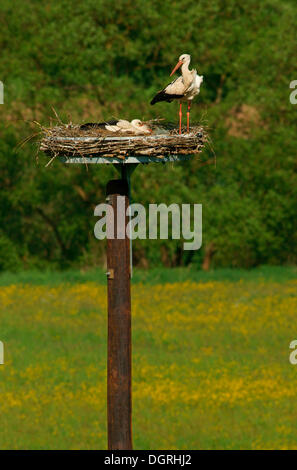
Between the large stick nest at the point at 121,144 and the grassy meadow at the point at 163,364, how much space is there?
6.37 meters

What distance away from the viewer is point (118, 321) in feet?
32.2

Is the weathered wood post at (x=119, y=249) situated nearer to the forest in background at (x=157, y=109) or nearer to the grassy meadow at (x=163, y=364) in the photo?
the grassy meadow at (x=163, y=364)

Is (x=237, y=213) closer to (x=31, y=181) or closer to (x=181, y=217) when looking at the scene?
(x=181, y=217)

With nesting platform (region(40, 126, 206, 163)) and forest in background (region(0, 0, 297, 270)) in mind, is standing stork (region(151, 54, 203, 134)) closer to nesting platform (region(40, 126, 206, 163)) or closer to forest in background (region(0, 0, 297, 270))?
nesting platform (region(40, 126, 206, 163))

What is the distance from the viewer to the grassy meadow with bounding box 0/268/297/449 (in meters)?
15.7

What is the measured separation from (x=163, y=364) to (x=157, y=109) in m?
12.7

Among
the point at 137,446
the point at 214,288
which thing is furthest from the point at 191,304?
the point at 137,446

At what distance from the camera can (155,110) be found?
31.1 metres

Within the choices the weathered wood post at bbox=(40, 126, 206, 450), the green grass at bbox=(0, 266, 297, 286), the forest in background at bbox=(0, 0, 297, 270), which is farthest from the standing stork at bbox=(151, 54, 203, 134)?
the forest in background at bbox=(0, 0, 297, 270)

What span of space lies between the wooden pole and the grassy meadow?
204 inches

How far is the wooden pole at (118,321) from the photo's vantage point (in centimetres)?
979

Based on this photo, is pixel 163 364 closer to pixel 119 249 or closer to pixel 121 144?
pixel 119 249

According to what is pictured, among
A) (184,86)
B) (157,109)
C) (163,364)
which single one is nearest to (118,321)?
(184,86)
